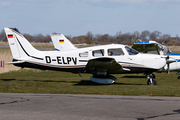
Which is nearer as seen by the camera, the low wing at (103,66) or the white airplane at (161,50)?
the low wing at (103,66)

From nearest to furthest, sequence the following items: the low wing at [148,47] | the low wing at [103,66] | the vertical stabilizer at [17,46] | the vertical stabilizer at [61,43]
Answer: the low wing at [103,66], the vertical stabilizer at [17,46], the low wing at [148,47], the vertical stabilizer at [61,43]

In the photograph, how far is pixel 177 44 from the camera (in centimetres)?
6272

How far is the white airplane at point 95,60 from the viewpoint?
1467cm

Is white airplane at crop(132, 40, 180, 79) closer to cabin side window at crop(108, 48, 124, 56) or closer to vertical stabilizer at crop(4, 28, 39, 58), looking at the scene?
cabin side window at crop(108, 48, 124, 56)

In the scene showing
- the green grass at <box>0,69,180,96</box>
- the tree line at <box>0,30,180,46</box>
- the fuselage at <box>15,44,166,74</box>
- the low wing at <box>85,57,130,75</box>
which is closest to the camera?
the green grass at <box>0,69,180,96</box>

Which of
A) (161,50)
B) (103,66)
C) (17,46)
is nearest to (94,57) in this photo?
(103,66)

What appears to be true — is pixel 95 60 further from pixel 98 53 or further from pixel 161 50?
pixel 161 50

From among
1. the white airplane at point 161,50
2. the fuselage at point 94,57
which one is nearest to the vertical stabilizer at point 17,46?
the fuselage at point 94,57

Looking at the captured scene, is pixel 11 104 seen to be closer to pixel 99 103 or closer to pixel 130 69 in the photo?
pixel 99 103

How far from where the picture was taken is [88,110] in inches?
290

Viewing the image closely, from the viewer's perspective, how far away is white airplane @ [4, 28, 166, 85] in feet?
48.1

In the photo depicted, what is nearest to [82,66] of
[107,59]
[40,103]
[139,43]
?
[107,59]

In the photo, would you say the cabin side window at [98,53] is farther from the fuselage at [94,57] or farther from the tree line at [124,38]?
the tree line at [124,38]

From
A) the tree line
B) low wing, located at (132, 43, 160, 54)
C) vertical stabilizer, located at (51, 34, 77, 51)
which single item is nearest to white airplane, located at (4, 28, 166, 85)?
low wing, located at (132, 43, 160, 54)
